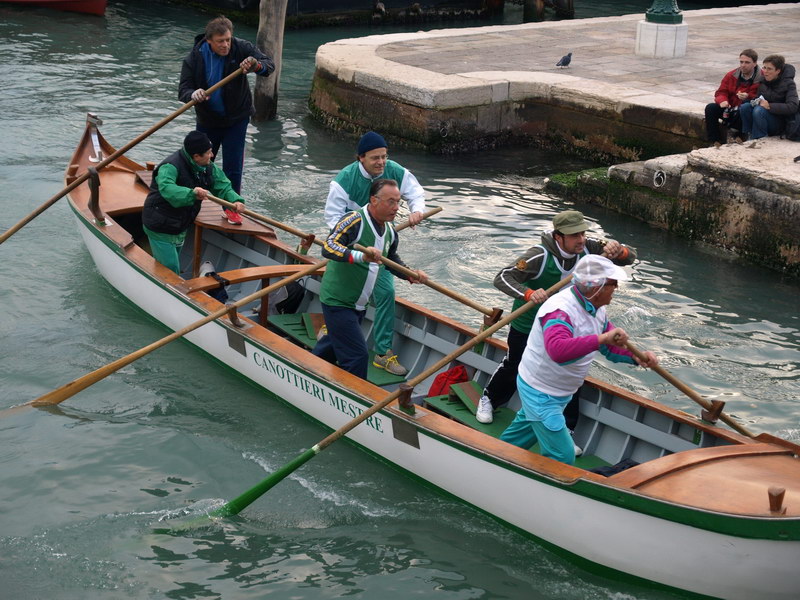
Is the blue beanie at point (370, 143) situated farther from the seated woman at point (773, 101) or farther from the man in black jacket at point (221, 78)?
the seated woman at point (773, 101)

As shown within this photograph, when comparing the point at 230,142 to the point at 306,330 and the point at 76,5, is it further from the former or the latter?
the point at 76,5

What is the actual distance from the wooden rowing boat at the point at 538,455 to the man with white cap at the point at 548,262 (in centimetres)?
64

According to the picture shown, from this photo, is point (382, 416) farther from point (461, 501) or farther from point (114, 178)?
point (114, 178)

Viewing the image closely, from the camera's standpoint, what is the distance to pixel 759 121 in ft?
37.3

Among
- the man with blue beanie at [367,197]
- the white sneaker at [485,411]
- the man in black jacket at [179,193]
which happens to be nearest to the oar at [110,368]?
the man with blue beanie at [367,197]

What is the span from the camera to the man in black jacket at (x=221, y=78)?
9.32 metres

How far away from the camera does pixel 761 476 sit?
215 inches

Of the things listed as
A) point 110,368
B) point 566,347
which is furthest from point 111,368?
point 566,347

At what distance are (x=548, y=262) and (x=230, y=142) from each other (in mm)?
4657

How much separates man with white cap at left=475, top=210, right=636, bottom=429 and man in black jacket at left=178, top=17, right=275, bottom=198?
Result: 3.52 meters

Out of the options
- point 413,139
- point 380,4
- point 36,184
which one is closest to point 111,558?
point 36,184

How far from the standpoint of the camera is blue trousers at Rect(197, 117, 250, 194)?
32.3 ft

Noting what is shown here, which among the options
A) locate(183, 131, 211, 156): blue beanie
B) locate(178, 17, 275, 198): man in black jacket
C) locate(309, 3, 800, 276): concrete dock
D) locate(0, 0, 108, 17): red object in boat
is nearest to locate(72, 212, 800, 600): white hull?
locate(183, 131, 211, 156): blue beanie

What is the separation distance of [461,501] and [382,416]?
2.41ft
